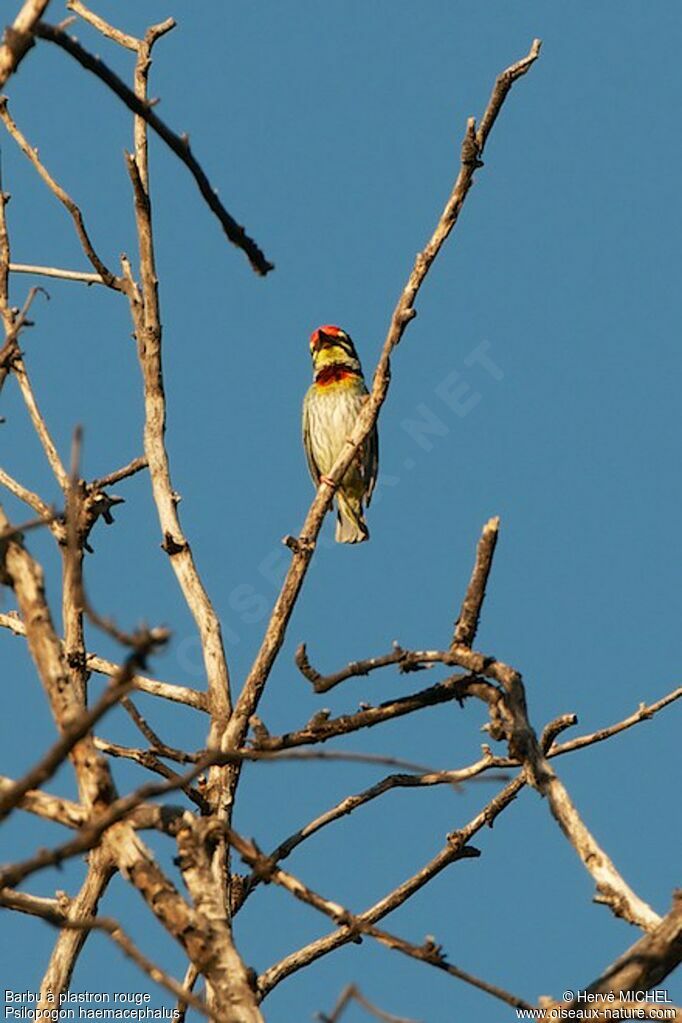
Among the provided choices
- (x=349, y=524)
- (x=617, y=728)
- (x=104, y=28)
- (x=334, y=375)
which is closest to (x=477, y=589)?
(x=617, y=728)

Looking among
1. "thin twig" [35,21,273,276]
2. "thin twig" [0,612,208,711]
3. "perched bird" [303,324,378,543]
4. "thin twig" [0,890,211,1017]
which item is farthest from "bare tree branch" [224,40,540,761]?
"perched bird" [303,324,378,543]

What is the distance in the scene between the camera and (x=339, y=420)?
12.7m

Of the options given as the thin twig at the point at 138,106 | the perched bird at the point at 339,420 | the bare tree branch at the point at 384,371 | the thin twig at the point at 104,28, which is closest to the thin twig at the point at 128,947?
the thin twig at the point at 138,106

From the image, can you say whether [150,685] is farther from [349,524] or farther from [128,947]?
[349,524]

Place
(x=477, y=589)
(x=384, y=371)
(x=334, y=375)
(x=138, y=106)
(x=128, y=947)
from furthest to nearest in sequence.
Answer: (x=334, y=375), (x=384, y=371), (x=477, y=589), (x=138, y=106), (x=128, y=947)

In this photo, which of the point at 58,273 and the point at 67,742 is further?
the point at 58,273

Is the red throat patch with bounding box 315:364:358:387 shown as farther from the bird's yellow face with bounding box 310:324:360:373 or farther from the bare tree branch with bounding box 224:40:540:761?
the bare tree branch with bounding box 224:40:540:761

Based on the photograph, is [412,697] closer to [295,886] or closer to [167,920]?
[295,886]

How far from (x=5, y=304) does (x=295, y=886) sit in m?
3.56

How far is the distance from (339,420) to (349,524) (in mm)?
871

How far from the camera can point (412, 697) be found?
478 centimetres

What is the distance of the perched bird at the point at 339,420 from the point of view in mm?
12656

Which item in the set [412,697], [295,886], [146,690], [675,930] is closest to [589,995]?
[675,930]

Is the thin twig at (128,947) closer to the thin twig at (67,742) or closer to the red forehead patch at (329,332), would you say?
the thin twig at (67,742)
